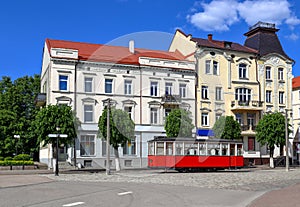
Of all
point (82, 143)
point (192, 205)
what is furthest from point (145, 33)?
point (82, 143)

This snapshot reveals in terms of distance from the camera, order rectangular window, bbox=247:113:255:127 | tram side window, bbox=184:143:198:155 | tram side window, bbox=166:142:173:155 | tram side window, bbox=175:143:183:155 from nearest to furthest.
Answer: tram side window, bbox=166:142:173:155 < tram side window, bbox=175:143:183:155 < tram side window, bbox=184:143:198:155 < rectangular window, bbox=247:113:255:127

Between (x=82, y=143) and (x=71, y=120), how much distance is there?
585cm

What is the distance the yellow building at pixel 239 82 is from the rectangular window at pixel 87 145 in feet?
39.8

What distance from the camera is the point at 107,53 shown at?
4516 cm

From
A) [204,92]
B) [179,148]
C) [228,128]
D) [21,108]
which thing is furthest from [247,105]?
[21,108]

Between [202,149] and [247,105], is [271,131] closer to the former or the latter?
[247,105]

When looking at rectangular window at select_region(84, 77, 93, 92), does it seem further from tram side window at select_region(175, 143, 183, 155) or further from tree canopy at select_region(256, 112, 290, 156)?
tree canopy at select_region(256, 112, 290, 156)

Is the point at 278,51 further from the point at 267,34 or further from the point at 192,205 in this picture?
the point at 192,205

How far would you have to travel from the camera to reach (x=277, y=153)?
166ft

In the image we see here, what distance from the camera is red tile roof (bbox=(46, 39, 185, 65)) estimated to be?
43.8 m

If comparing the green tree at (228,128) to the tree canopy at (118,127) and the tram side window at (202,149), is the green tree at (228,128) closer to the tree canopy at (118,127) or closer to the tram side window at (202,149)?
the tram side window at (202,149)

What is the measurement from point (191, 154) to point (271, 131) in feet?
50.5

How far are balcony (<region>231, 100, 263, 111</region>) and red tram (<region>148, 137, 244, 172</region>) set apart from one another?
13.7 metres

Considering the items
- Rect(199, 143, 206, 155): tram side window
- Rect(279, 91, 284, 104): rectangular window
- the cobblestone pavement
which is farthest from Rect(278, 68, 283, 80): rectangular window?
the cobblestone pavement
